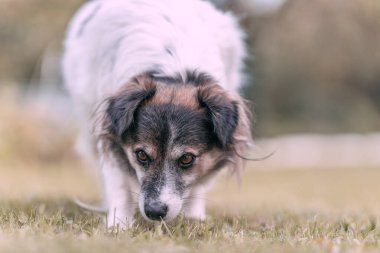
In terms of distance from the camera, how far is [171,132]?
498 cm

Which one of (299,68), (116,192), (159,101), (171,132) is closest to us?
(171,132)

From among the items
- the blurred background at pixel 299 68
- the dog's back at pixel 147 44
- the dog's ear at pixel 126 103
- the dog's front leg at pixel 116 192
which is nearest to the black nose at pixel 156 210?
the dog's front leg at pixel 116 192

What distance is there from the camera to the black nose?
15.7 ft

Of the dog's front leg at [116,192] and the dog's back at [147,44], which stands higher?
the dog's back at [147,44]

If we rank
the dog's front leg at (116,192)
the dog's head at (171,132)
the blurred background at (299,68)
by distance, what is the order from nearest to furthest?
the dog's head at (171,132) < the dog's front leg at (116,192) < the blurred background at (299,68)

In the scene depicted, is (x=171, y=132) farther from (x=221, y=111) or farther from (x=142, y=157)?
(x=221, y=111)

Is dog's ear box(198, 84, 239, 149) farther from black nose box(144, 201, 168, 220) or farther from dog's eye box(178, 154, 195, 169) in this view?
black nose box(144, 201, 168, 220)

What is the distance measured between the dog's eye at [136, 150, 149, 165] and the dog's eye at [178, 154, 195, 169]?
0.25 meters

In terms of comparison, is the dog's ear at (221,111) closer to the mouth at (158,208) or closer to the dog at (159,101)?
the dog at (159,101)

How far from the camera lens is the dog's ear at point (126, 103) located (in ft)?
16.6

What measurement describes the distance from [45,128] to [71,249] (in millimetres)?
13435

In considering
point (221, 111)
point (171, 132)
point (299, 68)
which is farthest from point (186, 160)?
point (299, 68)

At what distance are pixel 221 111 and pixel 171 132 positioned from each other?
0.44 meters

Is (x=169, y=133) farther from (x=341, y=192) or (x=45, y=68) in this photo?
(x=45, y=68)
